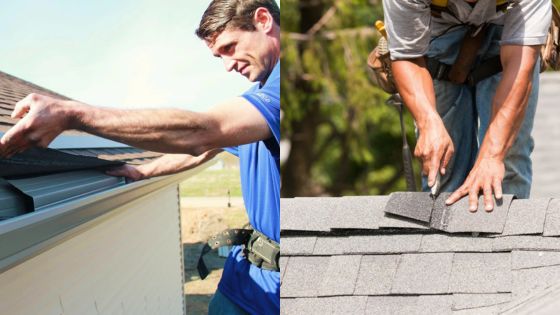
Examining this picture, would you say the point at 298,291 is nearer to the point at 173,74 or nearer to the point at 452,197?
the point at 452,197

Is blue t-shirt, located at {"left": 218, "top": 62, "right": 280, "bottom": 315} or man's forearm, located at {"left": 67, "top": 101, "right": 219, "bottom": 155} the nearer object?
man's forearm, located at {"left": 67, "top": 101, "right": 219, "bottom": 155}

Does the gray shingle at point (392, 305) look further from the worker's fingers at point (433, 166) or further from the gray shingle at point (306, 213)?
the worker's fingers at point (433, 166)

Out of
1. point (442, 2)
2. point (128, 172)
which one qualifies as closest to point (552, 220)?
point (442, 2)

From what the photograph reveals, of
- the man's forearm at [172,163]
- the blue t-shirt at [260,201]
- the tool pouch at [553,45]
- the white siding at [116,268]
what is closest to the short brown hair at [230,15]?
the blue t-shirt at [260,201]

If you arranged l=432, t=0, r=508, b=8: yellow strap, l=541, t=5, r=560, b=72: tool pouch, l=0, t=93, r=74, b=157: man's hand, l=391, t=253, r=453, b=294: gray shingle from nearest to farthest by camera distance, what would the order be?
l=0, t=93, r=74, b=157: man's hand, l=391, t=253, r=453, b=294: gray shingle, l=432, t=0, r=508, b=8: yellow strap, l=541, t=5, r=560, b=72: tool pouch

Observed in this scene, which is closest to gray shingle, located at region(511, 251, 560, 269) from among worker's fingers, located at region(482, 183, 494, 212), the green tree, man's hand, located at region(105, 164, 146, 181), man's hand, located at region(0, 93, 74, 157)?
worker's fingers, located at region(482, 183, 494, 212)

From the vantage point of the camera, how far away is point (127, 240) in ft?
6.94

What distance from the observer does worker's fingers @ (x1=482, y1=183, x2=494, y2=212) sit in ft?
7.58

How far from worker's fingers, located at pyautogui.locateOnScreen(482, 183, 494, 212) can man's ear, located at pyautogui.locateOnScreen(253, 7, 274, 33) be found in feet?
2.30

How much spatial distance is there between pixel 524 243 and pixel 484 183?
22 centimetres

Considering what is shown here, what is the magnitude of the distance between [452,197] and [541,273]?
333 mm

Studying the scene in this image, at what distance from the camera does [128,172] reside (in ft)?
6.75

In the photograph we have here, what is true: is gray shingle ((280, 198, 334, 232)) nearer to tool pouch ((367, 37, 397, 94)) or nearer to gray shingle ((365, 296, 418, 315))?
gray shingle ((365, 296, 418, 315))

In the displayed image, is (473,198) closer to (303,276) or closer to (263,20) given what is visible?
(303,276)
